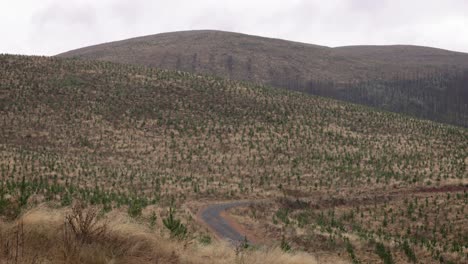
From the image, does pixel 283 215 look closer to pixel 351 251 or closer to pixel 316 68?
pixel 351 251

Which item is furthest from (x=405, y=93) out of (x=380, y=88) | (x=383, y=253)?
(x=383, y=253)

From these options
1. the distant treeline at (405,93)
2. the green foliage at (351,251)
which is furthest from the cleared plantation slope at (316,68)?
the green foliage at (351,251)

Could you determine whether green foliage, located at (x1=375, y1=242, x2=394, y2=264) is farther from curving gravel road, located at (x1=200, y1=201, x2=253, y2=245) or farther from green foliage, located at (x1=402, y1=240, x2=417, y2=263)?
curving gravel road, located at (x1=200, y1=201, x2=253, y2=245)

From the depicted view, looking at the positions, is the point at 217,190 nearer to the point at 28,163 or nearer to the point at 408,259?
the point at 28,163

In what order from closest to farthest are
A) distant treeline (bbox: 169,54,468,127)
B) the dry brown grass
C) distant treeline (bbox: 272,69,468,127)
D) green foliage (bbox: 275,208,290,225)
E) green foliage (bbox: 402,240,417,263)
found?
the dry brown grass → green foliage (bbox: 402,240,417,263) → green foliage (bbox: 275,208,290,225) → distant treeline (bbox: 272,69,468,127) → distant treeline (bbox: 169,54,468,127)

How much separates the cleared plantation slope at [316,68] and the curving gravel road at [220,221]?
104787 mm

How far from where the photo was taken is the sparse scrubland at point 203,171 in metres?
7.30

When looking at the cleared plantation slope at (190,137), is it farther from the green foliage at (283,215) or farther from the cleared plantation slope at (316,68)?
the cleared plantation slope at (316,68)

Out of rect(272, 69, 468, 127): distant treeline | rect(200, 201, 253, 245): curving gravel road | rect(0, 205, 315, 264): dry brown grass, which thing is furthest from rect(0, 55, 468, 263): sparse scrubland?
rect(272, 69, 468, 127): distant treeline

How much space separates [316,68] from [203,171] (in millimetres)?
118169

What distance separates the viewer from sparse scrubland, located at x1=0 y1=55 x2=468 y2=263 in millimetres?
7305

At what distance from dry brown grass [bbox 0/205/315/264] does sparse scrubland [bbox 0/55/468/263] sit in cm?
3

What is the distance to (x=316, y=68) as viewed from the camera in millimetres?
147250

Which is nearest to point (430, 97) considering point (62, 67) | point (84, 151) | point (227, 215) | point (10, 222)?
point (62, 67)
